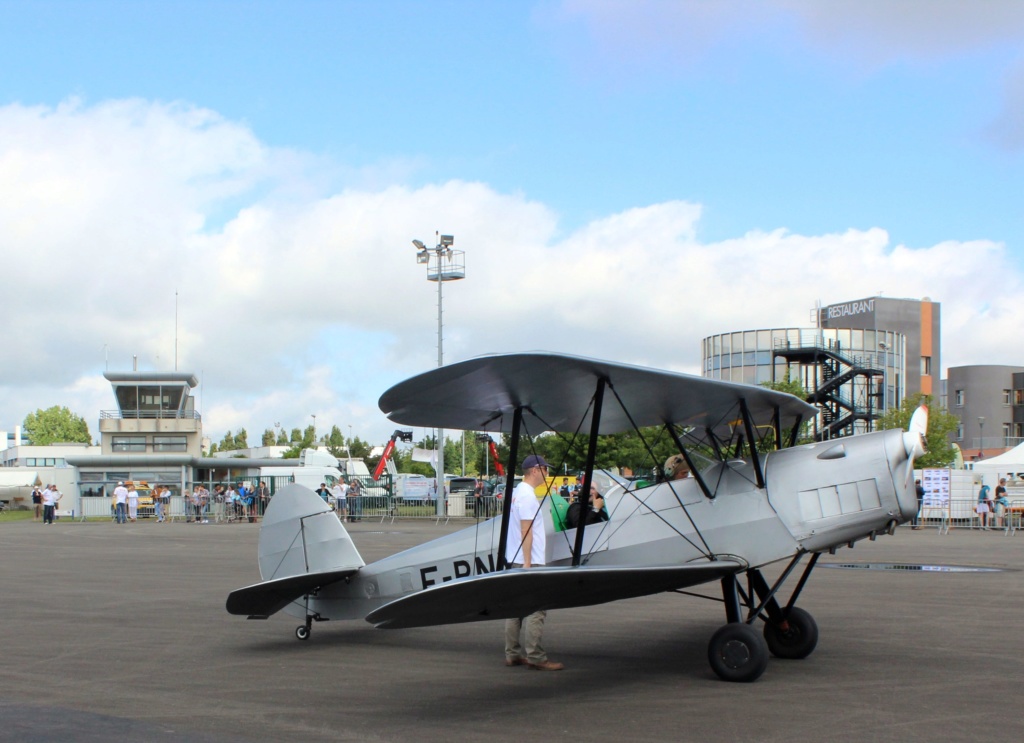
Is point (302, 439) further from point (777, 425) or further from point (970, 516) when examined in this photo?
point (777, 425)

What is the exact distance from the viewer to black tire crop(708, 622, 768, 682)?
7.30 meters

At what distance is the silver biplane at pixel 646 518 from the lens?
22.1 feet

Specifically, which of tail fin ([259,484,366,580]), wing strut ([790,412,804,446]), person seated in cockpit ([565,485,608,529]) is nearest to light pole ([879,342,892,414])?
wing strut ([790,412,804,446])

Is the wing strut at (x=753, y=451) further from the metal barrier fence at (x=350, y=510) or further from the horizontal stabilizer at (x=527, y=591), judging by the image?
the metal barrier fence at (x=350, y=510)

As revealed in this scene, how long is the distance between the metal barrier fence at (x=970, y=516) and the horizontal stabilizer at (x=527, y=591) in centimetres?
2588

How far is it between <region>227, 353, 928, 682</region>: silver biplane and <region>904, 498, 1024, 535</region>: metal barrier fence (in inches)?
973

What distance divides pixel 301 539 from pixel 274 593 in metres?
0.83

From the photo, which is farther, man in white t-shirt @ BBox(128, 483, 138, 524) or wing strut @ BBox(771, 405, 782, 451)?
man in white t-shirt @ BBox(128, 483, 138, 524)

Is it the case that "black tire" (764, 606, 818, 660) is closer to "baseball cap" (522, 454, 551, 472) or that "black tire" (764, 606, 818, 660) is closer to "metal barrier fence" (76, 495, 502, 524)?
"baseball cap" (522, 454, 551, 472)

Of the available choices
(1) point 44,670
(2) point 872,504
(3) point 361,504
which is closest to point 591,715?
(2) point 872,504

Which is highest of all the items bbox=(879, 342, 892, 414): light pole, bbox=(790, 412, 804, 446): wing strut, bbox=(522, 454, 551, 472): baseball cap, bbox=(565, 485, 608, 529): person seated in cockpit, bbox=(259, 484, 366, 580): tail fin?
bbox=(879, 342, 892, 414): light pole

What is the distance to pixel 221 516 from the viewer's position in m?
40.8

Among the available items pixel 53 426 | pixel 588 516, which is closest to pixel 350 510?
pixel 588 516

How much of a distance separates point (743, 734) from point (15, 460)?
321 feet
